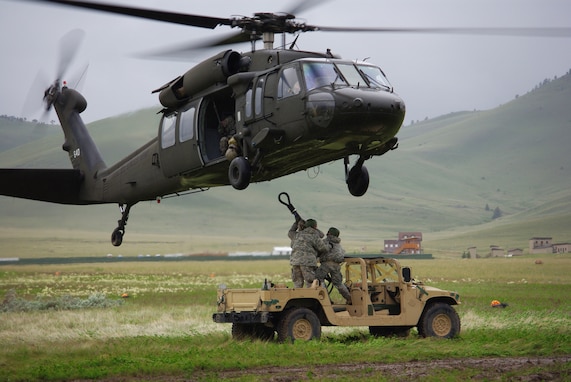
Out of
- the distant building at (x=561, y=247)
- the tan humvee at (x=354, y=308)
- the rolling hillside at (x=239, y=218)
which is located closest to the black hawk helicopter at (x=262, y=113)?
the tan humvee at (x=354, y=308)

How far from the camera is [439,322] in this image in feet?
54.3

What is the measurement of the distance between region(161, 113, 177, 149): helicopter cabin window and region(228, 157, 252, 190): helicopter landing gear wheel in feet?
8.78

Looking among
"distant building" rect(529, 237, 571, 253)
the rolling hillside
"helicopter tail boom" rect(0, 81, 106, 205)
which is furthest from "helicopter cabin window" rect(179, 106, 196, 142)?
the rolling hillside

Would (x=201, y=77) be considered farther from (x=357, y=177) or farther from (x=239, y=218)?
(x=239, y=218)

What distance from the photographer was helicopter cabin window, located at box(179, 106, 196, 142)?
17734mm

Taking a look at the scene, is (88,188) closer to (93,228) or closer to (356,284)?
(356,284)

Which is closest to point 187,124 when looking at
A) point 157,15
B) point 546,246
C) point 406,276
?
point 157,15

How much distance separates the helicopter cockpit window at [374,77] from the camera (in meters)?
15.8

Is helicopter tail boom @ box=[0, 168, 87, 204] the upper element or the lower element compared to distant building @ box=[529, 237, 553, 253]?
lower

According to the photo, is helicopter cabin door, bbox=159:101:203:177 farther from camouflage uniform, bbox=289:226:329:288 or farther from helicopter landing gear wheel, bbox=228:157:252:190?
camouflage uniform, bbox=289:226:329:288

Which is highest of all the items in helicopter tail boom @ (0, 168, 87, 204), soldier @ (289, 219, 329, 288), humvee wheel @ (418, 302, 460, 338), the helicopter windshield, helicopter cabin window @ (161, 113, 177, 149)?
the helicopter windshield

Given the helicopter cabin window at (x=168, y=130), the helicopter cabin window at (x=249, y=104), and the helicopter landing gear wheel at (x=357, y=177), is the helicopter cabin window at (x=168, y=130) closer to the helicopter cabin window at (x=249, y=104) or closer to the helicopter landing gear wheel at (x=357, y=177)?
the helicopter cabin window at (x=249, y=104)

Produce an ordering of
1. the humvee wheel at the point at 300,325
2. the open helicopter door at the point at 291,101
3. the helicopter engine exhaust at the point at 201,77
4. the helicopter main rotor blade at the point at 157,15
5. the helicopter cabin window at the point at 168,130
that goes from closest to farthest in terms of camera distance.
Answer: the helicopter main rotor blade at the point at 157,15, the open helicopter door at the point at 291,101, the humvee wheel at the point at 300,325, the helicopter engine exhaust at the point at 201,77, the helicopter cabin window at the point at 168,130

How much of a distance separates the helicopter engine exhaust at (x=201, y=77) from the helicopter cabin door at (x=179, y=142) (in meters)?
0.27
